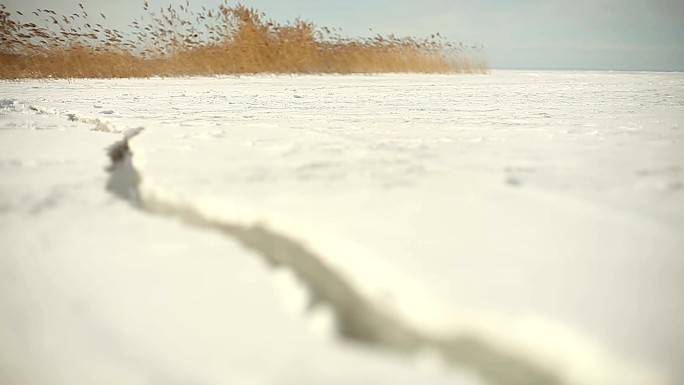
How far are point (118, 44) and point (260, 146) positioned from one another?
563 centimetres

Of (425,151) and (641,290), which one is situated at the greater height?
(641,290)

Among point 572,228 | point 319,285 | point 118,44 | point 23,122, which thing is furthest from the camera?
point 118,44

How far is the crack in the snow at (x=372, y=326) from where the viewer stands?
1.22 ft

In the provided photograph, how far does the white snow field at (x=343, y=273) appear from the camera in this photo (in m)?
0.38

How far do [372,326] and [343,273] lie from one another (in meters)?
0.10

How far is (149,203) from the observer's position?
819 millimetres

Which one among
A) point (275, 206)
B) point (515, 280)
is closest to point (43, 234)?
point (275, 206)

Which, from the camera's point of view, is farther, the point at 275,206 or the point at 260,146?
the point at 260,146

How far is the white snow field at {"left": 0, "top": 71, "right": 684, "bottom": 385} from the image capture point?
0.38 meters

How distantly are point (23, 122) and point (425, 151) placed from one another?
1586 mm

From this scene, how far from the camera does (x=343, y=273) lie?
507mm

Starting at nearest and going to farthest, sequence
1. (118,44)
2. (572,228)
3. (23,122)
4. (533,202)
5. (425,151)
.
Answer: (572,228)
(533,202)
(425,151)
(23,122)
(118,44)

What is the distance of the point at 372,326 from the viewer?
417 millimetres

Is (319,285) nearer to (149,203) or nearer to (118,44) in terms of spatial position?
(149,203)
